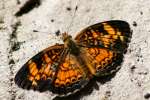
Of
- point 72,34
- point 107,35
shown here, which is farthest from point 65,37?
point 107,35

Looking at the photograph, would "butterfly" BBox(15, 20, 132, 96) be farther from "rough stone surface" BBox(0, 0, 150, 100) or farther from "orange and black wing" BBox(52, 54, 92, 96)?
"rough stone surface" BBox(0, 0, 150, 100)

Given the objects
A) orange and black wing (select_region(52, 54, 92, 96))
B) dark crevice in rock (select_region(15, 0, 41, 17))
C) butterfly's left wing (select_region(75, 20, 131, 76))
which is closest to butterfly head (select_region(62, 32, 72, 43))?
butterfly's left wing (select_region(75, 20, 131, 76))

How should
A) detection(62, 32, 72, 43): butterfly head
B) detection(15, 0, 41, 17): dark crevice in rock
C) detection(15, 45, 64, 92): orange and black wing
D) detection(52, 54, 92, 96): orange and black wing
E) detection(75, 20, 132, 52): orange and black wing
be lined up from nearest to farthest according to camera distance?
1. detection(52, 54, 92, 96): orange and black wing
2. detection(15, 45, 64, 92): orange and black wing
3. detection(75, 20, 132, 52): orange and black wing
4. detection(62, 32, 72, 43): butterfly head
5. detection(15, 0, 41, 17): dark crevice in rock

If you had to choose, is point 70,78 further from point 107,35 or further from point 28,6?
point 28,6

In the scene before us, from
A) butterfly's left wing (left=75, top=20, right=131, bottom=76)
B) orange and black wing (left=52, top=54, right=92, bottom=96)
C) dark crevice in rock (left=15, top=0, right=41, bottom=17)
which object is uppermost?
dark crevice in rock (left=15, top=0, right=41, bottom=17)

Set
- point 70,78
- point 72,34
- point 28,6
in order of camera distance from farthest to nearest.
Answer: point 28,6 < point 72,34 < point 70,78

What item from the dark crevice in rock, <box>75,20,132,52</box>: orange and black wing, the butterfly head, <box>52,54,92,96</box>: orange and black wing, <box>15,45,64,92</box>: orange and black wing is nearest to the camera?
<box>52,54,92,96</box>: orange and black wing

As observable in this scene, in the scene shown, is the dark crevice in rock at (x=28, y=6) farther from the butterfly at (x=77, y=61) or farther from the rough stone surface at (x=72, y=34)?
the butterfly at (x=77, y=61)

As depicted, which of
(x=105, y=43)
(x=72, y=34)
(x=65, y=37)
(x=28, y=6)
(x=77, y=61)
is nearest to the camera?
(x=77, y=61)
